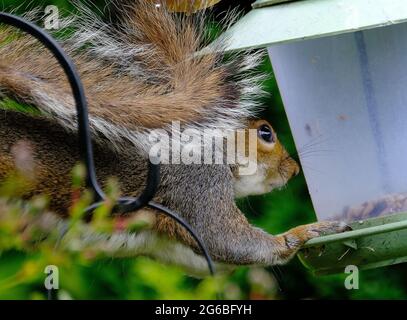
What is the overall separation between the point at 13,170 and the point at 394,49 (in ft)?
2.70

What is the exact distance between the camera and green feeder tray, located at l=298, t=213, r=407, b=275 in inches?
68.3

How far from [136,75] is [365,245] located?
0.70 meters

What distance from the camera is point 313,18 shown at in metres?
1.55

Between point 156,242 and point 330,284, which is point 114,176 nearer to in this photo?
point 156,242

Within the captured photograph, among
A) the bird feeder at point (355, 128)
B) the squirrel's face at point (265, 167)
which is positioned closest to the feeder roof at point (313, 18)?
the bird feeder at point (355, 128)

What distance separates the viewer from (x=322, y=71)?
186 cm

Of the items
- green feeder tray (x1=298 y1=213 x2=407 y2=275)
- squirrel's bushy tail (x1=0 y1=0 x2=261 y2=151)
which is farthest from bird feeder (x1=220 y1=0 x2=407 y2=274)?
squirrel's bushy tail (x1=0 y1=0 x2=261 y2=151)

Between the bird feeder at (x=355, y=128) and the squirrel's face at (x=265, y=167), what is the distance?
47cm

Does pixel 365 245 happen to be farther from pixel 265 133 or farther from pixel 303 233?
pixel 265 133

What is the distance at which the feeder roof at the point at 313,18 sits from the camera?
1.51 metres

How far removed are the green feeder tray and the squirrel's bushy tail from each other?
1.31 ft

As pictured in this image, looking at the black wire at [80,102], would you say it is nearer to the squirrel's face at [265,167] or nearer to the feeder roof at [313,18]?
the feeder roof at [313,18]

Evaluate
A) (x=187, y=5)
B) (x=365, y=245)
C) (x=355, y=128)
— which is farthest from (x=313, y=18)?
(x=187, y=5)

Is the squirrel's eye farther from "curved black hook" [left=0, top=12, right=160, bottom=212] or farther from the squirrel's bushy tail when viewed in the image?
"curved black hook" [left=0, top=12, right=160, bottom=212]
